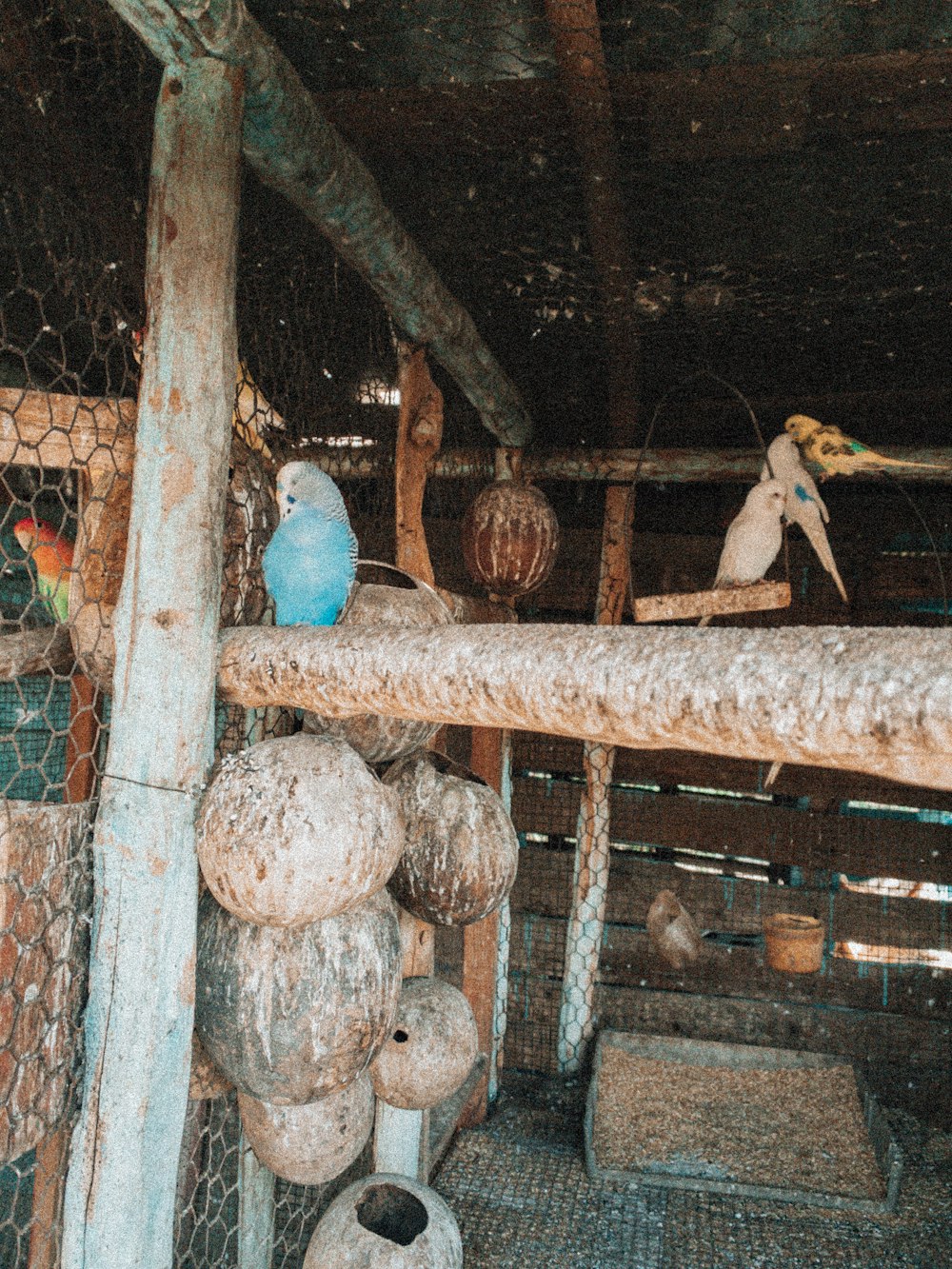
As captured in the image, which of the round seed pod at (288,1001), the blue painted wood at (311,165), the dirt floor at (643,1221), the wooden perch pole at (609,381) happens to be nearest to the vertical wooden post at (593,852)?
the wooden perch pole at (609,381)

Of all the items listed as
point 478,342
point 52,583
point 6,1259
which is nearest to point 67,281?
point 52,583

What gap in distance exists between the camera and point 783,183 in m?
1.86

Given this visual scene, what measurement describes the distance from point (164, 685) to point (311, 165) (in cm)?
79

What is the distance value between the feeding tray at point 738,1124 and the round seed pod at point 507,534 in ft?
5.37

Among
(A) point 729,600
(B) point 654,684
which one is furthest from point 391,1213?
(A) point 729,600

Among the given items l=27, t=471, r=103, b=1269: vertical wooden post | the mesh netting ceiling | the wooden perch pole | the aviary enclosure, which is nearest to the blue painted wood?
the aviary enclosure

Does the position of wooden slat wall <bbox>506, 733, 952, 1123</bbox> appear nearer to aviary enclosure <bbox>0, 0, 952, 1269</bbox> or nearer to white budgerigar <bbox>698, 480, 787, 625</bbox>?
aviary enclosure <bbox>0, 0, 952, 1269</bbox>

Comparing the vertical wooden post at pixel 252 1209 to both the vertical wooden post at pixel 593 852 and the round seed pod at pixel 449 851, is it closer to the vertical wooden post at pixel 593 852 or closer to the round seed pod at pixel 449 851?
the round seed pod at pixel 449 851

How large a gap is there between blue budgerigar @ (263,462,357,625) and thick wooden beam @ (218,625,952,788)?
104 mm

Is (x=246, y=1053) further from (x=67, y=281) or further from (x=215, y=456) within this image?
(x=67, y=281)

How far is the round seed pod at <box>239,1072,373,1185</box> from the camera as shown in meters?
1.20

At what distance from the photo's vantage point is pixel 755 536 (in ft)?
7.76

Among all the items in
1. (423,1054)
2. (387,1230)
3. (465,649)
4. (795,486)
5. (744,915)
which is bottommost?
(387,1230)

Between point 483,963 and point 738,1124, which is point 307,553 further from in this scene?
point 738,1124
